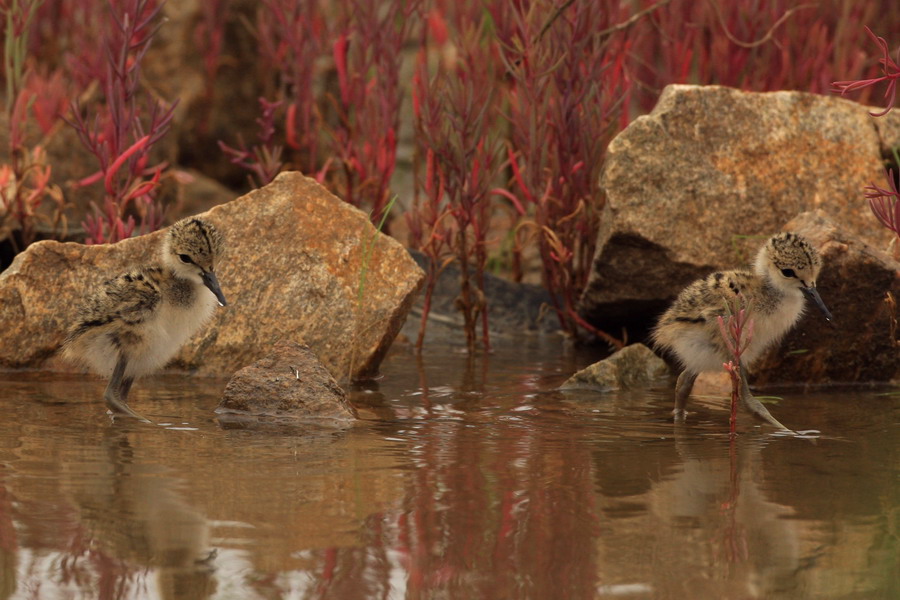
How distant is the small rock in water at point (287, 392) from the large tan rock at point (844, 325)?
2.40 m

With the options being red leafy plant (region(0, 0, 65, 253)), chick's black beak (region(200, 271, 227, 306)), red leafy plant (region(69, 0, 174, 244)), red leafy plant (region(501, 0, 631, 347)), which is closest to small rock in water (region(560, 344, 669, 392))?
red leafy plant (region(501, 0, 631, 347))

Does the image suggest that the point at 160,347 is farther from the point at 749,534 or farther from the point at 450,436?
the point at 749,534

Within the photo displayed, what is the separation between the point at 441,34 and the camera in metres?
9.33

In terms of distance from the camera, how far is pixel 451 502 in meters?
4.29

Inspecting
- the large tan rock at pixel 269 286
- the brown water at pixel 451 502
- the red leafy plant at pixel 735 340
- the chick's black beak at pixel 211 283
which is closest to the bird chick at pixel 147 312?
the chick's black beak at pixel 211 283

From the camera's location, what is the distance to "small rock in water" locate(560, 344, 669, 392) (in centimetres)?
668

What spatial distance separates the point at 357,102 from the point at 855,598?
6.08 metres

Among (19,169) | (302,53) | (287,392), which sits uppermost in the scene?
(302,53)

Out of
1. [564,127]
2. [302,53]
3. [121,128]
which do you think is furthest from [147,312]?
[302,53]

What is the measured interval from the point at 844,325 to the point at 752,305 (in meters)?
1.01

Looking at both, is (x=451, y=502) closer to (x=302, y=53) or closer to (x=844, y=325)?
(x=844, y=325)

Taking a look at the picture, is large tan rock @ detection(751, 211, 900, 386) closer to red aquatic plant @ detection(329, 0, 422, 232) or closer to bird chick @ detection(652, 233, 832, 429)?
bird chick @ detection(652, 233, 832, 429)

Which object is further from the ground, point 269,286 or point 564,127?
point 564,127

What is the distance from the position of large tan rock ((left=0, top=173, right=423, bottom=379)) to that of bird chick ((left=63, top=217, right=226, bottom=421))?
0.78 meters
